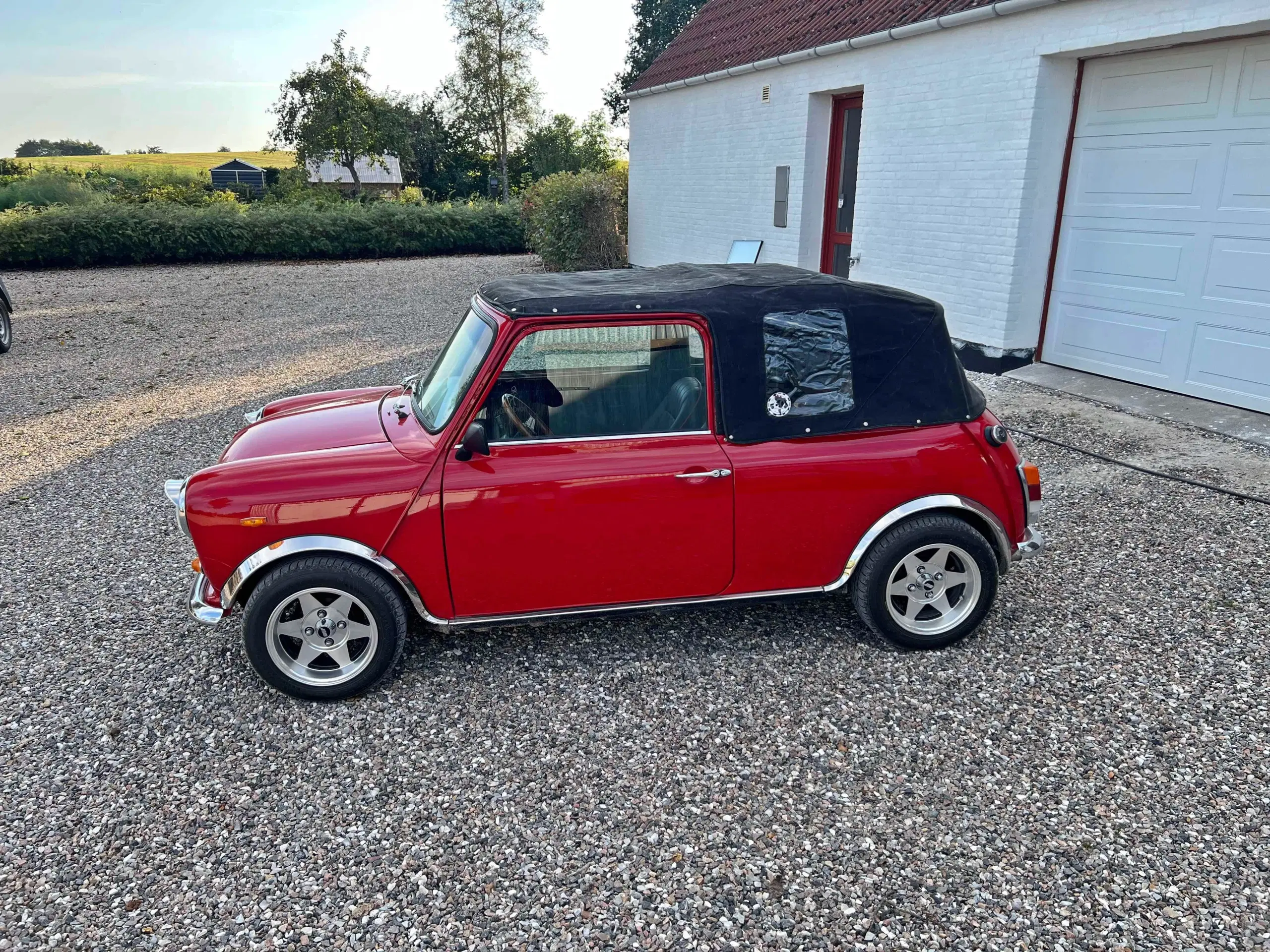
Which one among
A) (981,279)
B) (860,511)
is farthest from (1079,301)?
(860,511)

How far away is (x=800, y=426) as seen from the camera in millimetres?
3766

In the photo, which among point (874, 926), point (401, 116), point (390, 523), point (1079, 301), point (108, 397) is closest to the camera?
point (874, 926)

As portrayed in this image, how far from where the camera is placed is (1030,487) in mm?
3977

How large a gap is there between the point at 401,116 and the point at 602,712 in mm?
33707

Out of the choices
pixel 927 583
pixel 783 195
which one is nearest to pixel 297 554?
pixel 927 583

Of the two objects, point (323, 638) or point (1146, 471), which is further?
point (1146, 471)

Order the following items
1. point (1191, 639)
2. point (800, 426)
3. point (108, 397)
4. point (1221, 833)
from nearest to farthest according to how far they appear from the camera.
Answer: point (1221, 833)
point (800, 426)
point (1191, 639)
point (108, 397)

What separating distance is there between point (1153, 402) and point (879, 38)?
16.5ft

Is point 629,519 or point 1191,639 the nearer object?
point 629,519

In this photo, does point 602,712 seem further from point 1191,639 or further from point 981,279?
point 981,279

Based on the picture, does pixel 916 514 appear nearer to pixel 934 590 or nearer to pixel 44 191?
pixel 934 590

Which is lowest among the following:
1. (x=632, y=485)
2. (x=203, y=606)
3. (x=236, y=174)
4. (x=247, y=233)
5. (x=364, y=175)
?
(x=203, y=606)

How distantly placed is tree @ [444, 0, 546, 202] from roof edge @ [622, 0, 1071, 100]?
23738 millimetres

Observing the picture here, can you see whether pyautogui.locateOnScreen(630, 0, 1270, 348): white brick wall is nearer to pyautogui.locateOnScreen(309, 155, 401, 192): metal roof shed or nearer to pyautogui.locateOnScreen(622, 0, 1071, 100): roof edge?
pyautogui.locateOnScreen(622, 0, 1071, 100): roof edge
